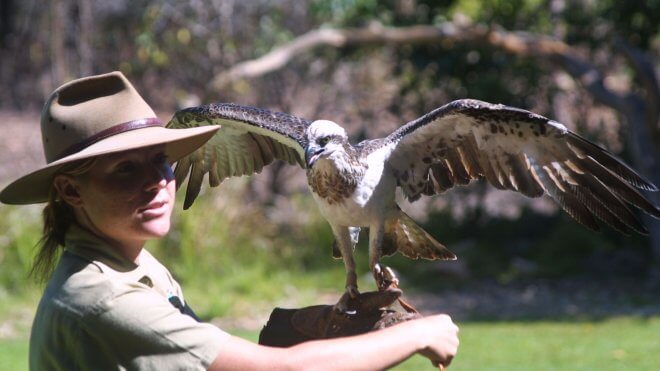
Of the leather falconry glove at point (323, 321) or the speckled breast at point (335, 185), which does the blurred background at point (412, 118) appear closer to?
the speckled breast at point (335, 185)

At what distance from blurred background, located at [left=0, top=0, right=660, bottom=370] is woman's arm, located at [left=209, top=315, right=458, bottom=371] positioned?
17.8ft

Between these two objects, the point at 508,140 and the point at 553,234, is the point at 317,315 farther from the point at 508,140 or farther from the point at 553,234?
the point at 553,234

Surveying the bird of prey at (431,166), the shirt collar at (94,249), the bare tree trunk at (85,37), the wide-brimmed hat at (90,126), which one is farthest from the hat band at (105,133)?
the bare tree trunk at (85,37)

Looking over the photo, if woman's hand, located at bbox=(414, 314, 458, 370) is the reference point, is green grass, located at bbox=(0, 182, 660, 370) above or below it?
below

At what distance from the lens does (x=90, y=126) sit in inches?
117

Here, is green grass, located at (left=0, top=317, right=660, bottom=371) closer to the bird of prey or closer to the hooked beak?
the bird of prey

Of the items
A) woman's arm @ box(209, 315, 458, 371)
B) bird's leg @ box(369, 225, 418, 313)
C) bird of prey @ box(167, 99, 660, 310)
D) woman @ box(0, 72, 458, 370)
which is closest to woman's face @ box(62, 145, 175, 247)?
woman @ box(0, 72, 458, 370)

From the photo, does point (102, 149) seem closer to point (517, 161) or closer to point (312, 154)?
point (312, 154)

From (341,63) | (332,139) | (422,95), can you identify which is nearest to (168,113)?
(341,63)

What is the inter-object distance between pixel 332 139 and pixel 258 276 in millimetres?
6975

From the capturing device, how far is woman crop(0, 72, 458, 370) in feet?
8.86

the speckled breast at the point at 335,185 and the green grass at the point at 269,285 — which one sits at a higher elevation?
the speckled breast at the point at 335,185

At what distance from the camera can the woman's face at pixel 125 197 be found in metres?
2.95

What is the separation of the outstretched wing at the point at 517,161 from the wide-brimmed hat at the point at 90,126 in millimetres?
1577
